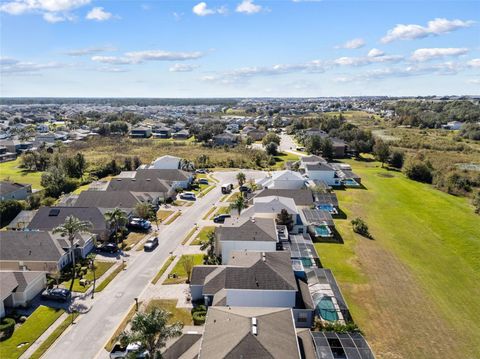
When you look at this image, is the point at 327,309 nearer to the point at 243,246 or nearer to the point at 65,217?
the point at 243,246

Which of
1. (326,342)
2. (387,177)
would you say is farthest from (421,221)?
(326,342)

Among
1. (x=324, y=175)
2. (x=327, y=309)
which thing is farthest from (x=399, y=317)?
(x=324, y=175)

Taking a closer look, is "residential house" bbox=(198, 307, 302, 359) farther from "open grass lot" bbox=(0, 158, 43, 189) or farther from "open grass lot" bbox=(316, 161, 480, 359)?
"open grass lot" bbox=(0, 158, 43, 189)

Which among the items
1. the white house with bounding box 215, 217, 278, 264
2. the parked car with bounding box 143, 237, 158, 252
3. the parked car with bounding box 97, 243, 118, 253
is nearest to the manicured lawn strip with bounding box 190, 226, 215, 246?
the parked car with bounding box 143, 237, 158, 252

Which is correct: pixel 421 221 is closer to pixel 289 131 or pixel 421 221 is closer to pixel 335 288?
pixel 335 288

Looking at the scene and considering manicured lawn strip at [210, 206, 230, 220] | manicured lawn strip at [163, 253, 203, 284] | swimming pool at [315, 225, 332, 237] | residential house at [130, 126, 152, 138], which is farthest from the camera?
residential house at [130, 126, 152, 138]
